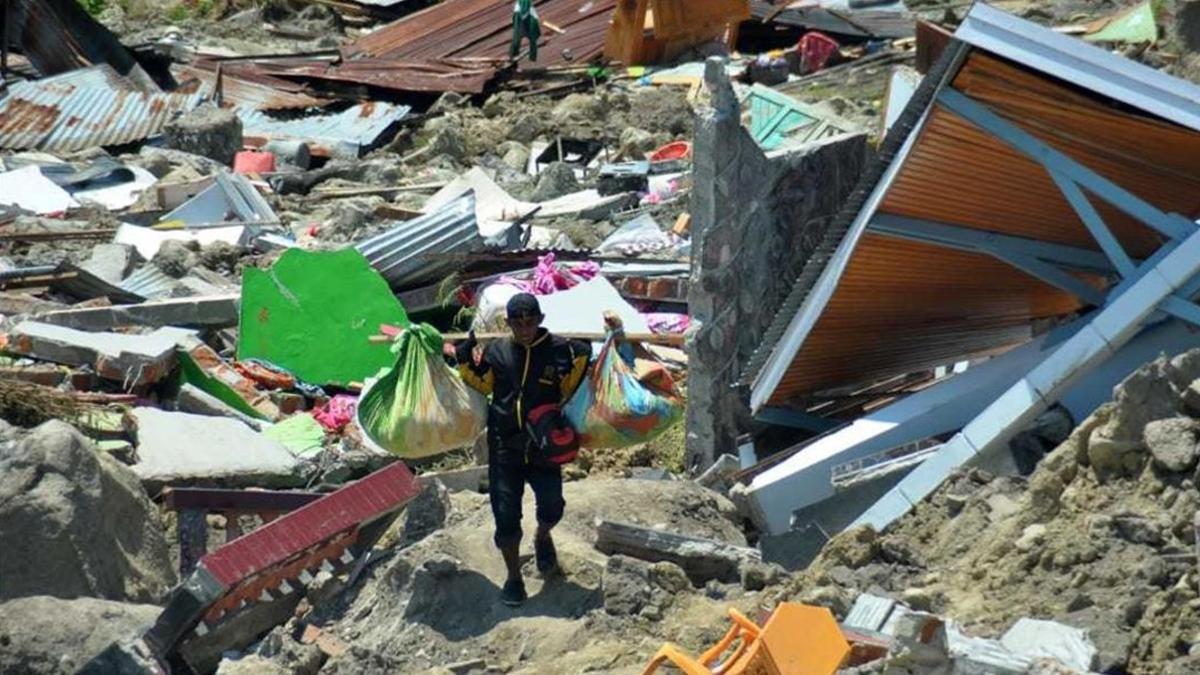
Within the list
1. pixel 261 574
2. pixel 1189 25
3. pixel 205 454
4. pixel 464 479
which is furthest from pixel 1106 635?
pixel 1189 25

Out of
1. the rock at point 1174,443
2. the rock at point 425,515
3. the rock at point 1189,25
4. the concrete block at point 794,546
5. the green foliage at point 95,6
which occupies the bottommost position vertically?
the green foliage at point 95,6

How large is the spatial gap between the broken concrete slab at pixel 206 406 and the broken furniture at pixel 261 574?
3.00 metres

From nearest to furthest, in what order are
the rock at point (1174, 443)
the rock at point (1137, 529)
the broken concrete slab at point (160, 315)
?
1. the rock at point (1137, 529)
2. the rock at point (1174, 443)
3. the broken concrete slab at point (160, 315)

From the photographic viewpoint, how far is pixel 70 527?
28.6 feet

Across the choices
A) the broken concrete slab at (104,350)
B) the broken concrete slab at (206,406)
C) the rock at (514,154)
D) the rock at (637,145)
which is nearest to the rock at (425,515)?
the broken concrete slab at (206,406)

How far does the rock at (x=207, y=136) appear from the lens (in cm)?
2028

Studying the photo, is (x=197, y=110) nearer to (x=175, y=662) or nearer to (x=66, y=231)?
(x=66, y=231)

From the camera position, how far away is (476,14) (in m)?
26.1

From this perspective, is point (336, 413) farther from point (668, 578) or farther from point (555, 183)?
point (555, 183)

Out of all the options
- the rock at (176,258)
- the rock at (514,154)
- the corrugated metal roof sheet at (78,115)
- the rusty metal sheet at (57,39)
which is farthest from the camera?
the rusty metal sheet at (57,39)

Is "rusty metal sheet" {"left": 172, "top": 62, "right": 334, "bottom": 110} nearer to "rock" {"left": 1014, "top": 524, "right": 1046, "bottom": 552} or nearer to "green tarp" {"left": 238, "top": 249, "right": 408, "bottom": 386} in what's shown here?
"green tarp" {"left": 238, "top": 249, "right": 408, "bottom": 386}

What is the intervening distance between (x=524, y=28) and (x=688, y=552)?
16913 mm

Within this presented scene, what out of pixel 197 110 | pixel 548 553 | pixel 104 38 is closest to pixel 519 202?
pixel 197 110

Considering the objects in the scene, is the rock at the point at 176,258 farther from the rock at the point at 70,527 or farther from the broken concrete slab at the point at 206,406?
the rock at the point at 70,527
